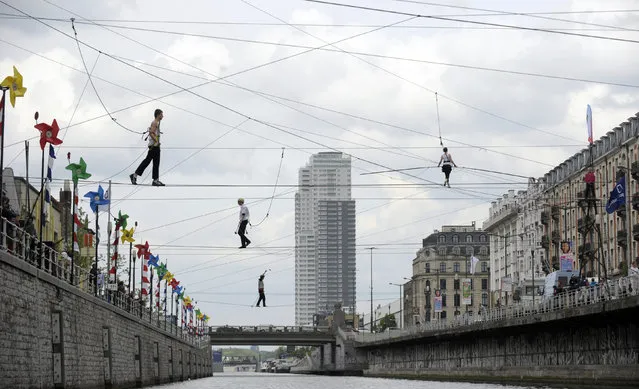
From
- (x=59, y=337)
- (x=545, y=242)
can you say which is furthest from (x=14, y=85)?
(x=545, y=242)

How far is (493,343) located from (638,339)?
3165cm

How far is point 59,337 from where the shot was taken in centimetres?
4684

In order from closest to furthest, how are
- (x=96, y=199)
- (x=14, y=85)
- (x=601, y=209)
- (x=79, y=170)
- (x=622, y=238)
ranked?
(x=14, y=85) < (x=79, y=170) < (x=96, y=199) < (x=622, y=238) < (x=601, y=209)

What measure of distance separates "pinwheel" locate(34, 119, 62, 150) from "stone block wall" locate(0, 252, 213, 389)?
5.45 metres


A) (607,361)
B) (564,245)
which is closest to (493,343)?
(564,245)

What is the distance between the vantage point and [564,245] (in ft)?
274

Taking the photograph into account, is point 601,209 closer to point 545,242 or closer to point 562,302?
point 545,242

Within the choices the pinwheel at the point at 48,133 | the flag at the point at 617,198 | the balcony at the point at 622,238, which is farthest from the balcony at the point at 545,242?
the pinwheel at the point at 48,133

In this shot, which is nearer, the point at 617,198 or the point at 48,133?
the point at 48,133

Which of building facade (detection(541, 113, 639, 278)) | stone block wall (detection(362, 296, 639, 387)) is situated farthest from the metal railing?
building facade (detection(541, 113, 639, 278))

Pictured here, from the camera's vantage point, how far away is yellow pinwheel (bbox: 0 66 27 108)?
39438 millimetres

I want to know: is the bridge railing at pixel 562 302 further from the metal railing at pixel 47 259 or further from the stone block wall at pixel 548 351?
the metal railing at pixel 47 259

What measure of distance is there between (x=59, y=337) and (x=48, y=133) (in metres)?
7.86

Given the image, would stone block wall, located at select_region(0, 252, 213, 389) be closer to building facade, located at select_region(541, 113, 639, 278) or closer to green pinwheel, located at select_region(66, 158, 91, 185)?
green pinwheel, located at select_region(66, 158, 91, 185)
